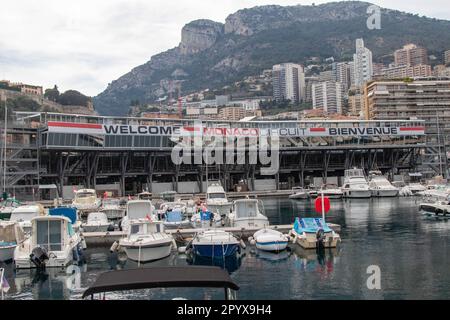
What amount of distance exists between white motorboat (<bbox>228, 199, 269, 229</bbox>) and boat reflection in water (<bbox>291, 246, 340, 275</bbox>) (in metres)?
5.80

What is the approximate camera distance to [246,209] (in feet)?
123

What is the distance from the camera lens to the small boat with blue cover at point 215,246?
2659cm

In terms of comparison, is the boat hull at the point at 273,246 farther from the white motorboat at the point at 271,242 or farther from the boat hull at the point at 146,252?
the boat hull at the point at 146,252

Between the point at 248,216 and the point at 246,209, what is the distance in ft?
2.13

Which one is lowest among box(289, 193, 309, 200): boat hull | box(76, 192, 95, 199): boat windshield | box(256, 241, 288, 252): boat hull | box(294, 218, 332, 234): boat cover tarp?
box(256, 241, 288, 252): boat hull

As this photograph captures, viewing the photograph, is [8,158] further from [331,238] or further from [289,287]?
[289,287]

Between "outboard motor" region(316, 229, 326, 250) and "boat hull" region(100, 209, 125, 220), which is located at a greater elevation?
"boat hull" region(100, 209, 125, 220)

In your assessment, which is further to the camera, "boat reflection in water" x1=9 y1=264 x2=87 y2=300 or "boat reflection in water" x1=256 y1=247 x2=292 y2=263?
"boat reflection in water" x1=256 y1=247 x2=292 y2=263

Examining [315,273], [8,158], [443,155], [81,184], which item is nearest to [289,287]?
[315,273]

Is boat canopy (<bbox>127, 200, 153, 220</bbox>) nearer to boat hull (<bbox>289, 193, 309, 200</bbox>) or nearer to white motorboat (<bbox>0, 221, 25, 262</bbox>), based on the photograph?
white motorboat (<bbox>0, 221, 25, 262</bbox>)

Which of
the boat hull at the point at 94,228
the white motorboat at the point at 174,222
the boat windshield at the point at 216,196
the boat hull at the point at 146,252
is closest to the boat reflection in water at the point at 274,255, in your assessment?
the boat hull at the point at 146,252

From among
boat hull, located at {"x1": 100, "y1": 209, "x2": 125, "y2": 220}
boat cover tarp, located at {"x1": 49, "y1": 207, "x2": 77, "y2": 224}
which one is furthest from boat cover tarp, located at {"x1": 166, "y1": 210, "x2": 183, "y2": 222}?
boat hull, located at {"x1": 100, "y1": 209, "x2": 125, "y2": 220}

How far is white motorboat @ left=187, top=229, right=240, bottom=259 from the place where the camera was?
26.6 meters
